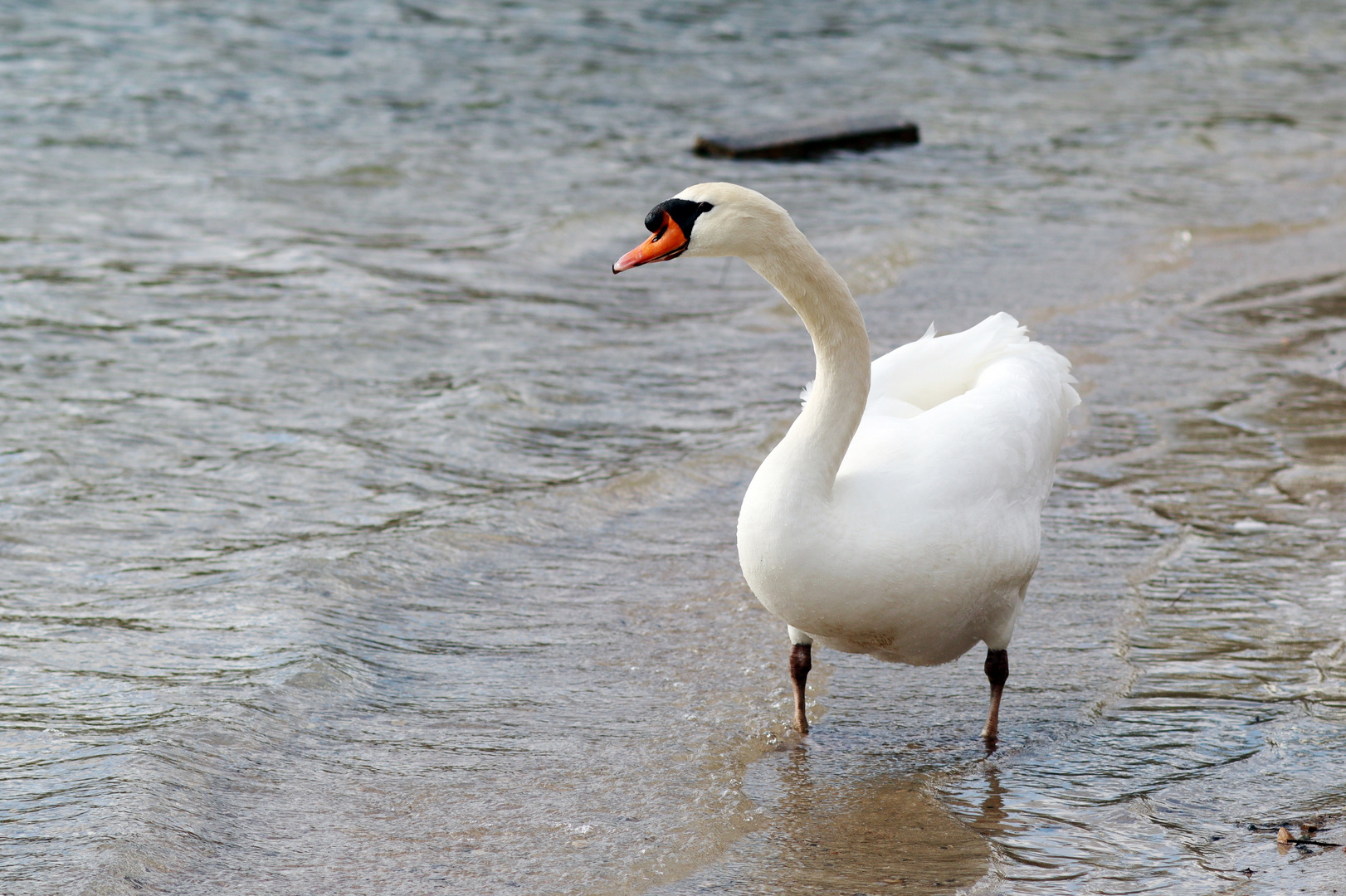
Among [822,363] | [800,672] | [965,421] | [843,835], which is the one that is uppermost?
[822,363]

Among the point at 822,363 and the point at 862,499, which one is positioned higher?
the point at 822,363

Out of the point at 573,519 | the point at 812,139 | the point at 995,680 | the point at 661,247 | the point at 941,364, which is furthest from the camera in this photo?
the point at 812,139

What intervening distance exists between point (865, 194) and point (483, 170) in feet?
10.8

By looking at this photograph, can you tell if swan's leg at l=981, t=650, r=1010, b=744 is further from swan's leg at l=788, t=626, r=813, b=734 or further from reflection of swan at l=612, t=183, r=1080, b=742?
swan's leg at l=788, t=626, r=813, b=734

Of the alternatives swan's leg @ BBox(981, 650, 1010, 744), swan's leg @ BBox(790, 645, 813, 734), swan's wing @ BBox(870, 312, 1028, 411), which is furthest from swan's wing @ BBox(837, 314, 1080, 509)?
swan's leg @ BBox(790, 645, 813, 734)

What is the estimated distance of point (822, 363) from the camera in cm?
411

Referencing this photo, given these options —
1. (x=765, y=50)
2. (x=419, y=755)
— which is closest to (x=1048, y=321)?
(x=419, y=755)

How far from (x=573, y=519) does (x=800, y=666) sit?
193 centimetres

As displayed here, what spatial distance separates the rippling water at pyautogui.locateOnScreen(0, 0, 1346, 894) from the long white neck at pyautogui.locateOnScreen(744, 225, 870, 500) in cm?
90

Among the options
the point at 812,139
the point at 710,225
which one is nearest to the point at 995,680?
the point at 710,225

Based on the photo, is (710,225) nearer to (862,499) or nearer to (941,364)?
(862,499)

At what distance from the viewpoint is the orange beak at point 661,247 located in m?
3.65

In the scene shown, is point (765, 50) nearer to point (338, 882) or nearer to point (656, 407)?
point (656, 407)

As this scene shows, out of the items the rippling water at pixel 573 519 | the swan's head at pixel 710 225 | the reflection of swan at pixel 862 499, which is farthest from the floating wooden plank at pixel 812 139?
the swan's head at pixel 710 225
